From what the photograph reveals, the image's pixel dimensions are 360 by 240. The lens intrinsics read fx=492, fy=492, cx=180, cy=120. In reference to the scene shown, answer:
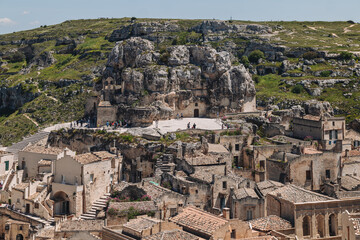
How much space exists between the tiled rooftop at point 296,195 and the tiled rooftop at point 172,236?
36.5ft

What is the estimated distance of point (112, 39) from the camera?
404 feet

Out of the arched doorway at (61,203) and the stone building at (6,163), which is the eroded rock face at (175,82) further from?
the arched doorway at (61,203)

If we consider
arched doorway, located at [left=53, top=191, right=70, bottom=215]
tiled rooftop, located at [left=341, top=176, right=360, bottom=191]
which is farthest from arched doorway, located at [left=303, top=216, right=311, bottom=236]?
arched doorway, located at [left=53, top=191, right=70, bottom=215]

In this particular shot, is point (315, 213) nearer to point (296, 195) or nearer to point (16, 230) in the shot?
point (296, 195)

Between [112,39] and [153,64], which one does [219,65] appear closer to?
[153,64]

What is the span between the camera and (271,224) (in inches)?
1335

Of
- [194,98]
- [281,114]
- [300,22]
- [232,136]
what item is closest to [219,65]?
[194,98]

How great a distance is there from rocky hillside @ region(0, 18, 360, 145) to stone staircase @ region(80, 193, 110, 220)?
23912mm

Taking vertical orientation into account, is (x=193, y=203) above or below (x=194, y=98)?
below

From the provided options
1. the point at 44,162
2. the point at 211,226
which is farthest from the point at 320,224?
the point at 44,162

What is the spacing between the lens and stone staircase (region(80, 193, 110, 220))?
4281cm

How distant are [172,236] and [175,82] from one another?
3888cm

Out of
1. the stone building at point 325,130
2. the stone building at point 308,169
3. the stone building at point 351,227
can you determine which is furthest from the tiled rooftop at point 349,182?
the stone building at point 351,227

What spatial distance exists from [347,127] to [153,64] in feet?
90.1
